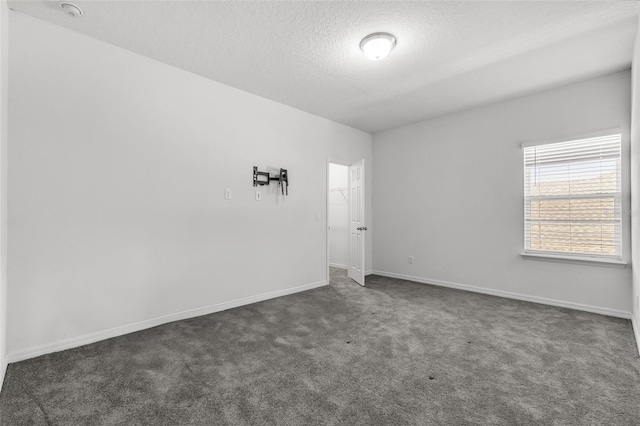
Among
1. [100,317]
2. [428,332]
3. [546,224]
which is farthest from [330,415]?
[546,224]

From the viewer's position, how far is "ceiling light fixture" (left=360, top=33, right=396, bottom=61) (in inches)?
104

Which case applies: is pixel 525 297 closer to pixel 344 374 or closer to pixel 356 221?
pixel 356 221

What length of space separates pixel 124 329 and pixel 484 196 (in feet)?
15.3

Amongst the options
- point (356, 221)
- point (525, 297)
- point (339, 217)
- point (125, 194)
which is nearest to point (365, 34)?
point (125, 194)

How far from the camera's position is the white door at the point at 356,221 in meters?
4.94

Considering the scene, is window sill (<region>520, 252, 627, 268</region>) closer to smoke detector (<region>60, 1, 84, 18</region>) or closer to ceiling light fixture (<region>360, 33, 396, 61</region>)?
ceiling light fixture (<region>360, 33, 396, 61</region>)

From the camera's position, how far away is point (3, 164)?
2225 mm

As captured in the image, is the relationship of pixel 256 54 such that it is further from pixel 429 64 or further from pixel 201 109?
pixel 429 64

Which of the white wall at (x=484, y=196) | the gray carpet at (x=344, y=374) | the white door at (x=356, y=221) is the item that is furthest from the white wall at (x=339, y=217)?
the gray carpet at (x=344, y=374)

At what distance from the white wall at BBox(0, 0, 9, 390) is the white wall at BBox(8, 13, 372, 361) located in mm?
76

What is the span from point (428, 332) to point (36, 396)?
9.81ft

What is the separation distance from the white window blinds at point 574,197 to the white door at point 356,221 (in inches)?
88.3

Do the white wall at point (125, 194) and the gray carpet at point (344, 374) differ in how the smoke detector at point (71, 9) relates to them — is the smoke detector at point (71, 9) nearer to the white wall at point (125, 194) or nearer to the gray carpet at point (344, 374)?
the white wall at point (125, 194)

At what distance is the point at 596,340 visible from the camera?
2.73 meters
